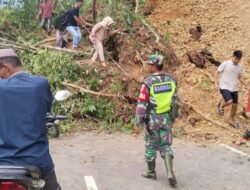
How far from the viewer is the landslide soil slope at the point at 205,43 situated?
10.4m

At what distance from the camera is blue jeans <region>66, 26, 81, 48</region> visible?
519 inches

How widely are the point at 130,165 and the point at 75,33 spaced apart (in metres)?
6.21

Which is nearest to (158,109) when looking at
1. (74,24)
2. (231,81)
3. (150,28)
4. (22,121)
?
(22,121)

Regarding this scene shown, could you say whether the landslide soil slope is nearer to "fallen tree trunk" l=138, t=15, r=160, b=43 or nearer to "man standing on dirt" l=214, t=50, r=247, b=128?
"man standing on dirt" l=214, t=50, r=247, b=128

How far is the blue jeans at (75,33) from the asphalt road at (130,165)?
3.92m

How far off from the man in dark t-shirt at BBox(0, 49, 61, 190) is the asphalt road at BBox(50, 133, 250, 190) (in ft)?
9.85

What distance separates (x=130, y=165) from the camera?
7820 mm

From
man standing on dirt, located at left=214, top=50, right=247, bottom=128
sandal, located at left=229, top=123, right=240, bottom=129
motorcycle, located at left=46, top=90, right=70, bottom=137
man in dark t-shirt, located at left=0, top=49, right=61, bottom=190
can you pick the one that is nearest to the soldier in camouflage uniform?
motorcycle, located at left=46, top=90, right=70, bottom=137

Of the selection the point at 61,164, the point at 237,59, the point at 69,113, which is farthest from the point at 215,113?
the point at 61,164

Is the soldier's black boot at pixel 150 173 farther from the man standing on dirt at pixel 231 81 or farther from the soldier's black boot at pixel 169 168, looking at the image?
the man standing on dirt at pixel 231 81

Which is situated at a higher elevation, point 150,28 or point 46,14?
point 46,14

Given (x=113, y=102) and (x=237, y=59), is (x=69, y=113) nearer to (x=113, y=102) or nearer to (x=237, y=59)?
(x=113, y=102)

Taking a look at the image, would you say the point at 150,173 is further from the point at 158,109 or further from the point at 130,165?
the point at 158,109

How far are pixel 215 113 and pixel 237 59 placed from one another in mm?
1344
